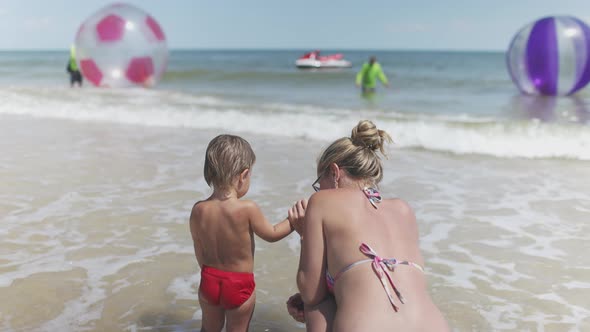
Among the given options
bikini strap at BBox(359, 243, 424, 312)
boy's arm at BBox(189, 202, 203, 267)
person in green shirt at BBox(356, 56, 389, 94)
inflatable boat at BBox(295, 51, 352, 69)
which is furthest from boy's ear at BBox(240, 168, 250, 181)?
inflatable boat at BBox(295, 51, 352, 69)

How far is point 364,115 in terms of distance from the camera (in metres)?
10.1

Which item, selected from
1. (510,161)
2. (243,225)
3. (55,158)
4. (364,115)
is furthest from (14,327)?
(364,115)

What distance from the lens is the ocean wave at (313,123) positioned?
712 cm

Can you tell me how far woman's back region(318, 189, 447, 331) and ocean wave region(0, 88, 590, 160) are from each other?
5.29 m

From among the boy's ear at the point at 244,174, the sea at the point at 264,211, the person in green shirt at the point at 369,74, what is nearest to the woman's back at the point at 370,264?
the boy's ear at the point at 244,174

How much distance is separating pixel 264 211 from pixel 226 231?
218 cm

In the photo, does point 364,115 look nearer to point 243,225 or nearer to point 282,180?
point 282,180

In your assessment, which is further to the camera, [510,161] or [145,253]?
[510,161]

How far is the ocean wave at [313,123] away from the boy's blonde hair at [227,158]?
5.21m

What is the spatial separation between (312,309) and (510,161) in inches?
202

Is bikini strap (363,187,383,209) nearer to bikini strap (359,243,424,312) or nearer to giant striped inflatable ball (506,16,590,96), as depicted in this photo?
bikini strap (359,243,424,312)

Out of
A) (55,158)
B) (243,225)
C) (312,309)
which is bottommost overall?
(55,158)

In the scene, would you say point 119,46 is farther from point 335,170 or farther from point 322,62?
point 322,62

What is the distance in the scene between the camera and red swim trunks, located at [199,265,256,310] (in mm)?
2299
